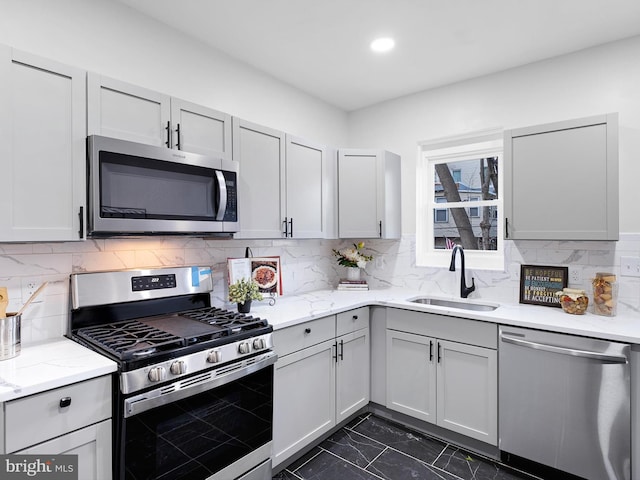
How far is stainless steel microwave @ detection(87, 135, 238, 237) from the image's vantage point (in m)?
1.71

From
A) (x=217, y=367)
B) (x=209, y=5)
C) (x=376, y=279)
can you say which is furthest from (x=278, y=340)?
(x=209, y=5)

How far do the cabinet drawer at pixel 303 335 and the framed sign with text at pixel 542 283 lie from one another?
4.64ft

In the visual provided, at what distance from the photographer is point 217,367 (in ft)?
5.79

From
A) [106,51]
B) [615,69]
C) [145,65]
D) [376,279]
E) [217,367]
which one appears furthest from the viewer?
[376,279]

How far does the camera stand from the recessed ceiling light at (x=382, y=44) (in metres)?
2.49

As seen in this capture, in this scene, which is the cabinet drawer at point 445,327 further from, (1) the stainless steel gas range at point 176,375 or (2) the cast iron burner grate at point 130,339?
(2) the cast iron burner grate at point 130,339

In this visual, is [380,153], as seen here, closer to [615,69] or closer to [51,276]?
[615,69]

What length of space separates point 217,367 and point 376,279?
6.96 feet

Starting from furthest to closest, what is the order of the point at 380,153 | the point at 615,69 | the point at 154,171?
1. the point at 380,153
2. the point at 615,69
3. the point at 154,171

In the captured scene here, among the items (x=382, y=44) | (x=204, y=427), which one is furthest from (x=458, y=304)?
(x=204, y=427)

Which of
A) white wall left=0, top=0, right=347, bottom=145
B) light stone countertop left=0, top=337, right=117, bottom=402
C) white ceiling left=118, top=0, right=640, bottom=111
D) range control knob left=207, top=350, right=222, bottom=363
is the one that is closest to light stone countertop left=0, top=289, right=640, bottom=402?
light stone countertop left=0, top=337, right=117, bottom=402

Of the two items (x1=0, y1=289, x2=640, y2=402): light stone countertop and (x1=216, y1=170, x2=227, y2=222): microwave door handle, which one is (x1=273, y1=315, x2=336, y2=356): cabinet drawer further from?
(x1=216, y1=170, x2=227, y2=222): microwave door handle

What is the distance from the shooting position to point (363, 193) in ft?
10.6

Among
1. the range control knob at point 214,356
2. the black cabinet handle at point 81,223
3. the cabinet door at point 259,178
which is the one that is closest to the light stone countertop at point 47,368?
the range control knob at point 214,356
